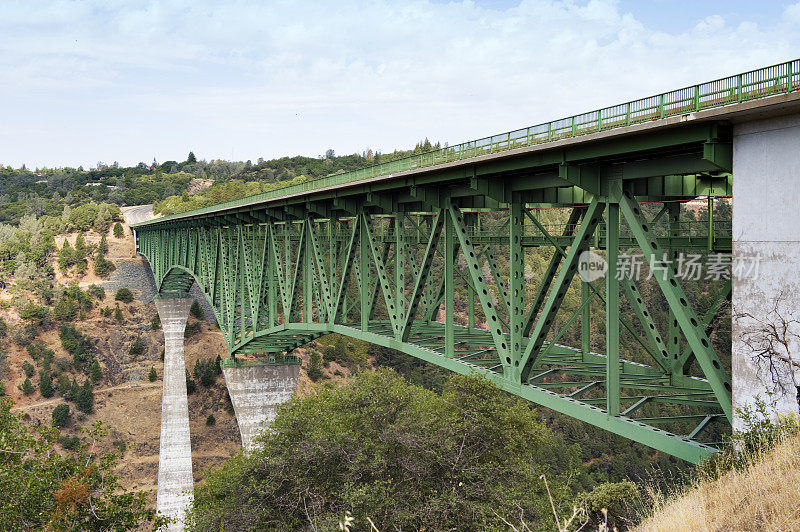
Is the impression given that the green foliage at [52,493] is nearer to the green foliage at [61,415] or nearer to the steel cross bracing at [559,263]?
the steel cross bracing at [559,263]

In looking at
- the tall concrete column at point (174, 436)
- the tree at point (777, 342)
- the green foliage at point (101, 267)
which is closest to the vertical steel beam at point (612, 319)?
the tree at point (777, 342)

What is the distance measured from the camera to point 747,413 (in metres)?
9.65

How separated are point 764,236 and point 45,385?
71749 mm

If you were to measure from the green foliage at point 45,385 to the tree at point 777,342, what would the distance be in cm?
7121

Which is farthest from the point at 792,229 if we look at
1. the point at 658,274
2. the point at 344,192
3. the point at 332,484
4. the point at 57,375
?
the point at 57,375

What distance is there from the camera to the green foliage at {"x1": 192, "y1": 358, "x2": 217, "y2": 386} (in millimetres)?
72375

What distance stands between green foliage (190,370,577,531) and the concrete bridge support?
654 centimetres

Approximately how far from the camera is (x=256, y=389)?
4147cm

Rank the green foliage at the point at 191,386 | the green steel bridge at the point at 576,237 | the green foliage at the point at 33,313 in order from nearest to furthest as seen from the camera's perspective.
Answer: the green steel bridge at the point at 576,237
the green foliage at the point at 191,386
the green foliage at the point at 33,313

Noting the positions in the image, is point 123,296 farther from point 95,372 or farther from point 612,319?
point 612,319

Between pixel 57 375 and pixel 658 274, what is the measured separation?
7197cm

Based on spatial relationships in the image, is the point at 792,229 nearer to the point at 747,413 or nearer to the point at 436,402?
the point at 747,413

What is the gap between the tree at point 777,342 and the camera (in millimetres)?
9227

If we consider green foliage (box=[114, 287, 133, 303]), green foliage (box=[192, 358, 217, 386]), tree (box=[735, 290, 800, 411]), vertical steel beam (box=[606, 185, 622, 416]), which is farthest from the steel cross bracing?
green foliage (box=[114, 287, 133, 303])
